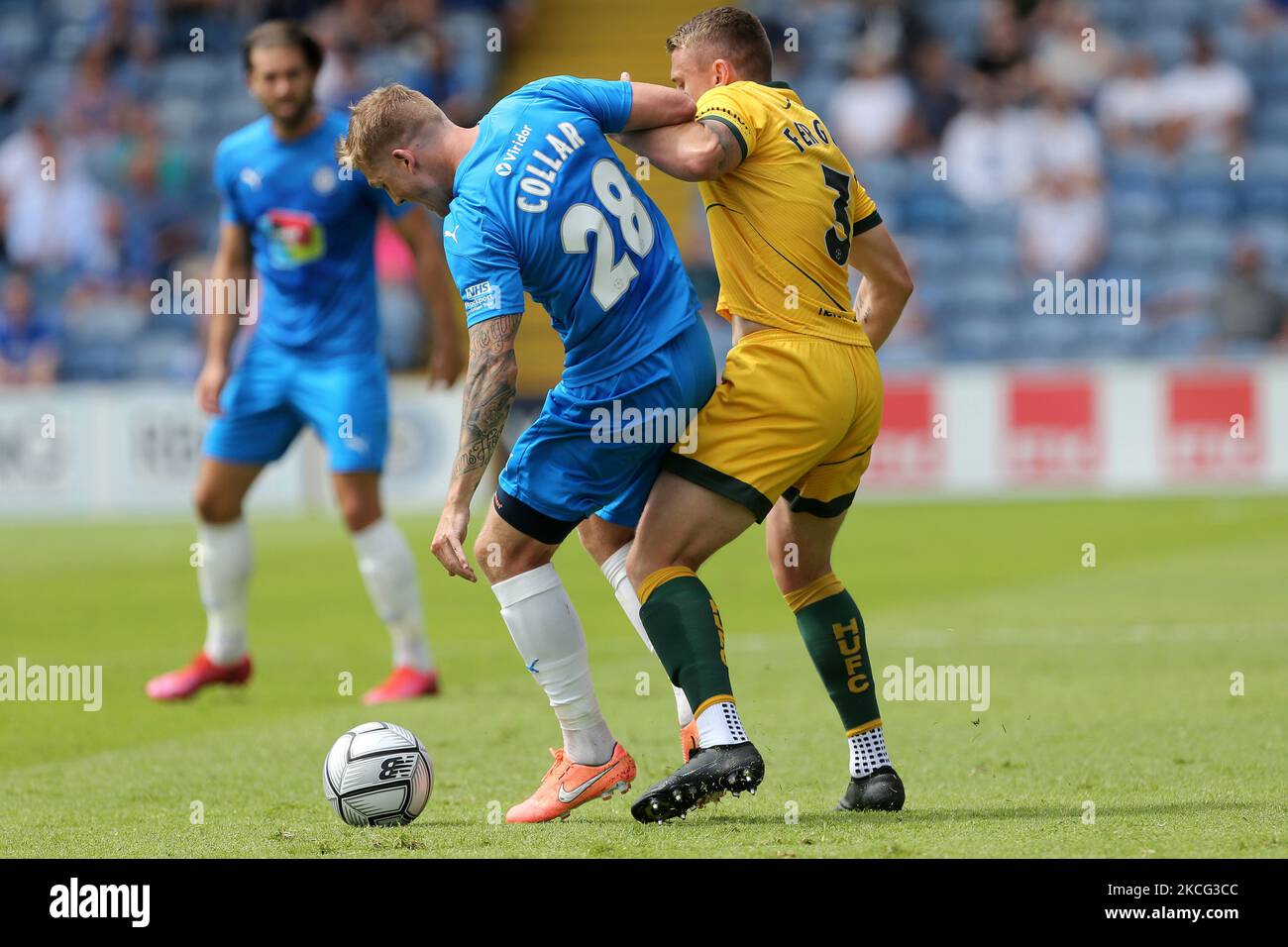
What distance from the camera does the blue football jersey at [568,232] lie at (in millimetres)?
5000

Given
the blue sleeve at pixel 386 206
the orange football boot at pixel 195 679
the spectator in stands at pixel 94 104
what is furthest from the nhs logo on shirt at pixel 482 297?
the spectator in stands at pixel 94 104

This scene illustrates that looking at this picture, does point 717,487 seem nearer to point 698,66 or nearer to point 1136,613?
point 698,66

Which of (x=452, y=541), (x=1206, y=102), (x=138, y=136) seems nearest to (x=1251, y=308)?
(x=1206, y=102)

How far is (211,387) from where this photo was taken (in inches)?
322

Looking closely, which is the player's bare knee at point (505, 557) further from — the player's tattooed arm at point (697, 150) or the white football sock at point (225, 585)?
the white football sock at point (225, 585)

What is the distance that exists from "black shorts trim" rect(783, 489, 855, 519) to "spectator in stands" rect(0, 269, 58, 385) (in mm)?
15911

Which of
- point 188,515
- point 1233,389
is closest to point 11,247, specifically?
point 188,515

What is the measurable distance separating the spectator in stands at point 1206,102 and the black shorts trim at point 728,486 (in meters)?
16.2

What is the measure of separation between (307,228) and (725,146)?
143 inches

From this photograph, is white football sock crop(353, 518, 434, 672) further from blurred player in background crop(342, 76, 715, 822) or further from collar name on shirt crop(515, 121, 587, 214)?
collar name on shirt crop(515, 121, 587, 214)

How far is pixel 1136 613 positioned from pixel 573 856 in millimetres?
6339

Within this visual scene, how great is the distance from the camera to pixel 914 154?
20641 millimetres

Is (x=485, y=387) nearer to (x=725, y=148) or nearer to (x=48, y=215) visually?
(x=725, y=148)

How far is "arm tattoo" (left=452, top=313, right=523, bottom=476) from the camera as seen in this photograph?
16.2ft
